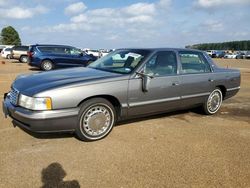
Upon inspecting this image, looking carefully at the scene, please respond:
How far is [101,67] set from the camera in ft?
19.8

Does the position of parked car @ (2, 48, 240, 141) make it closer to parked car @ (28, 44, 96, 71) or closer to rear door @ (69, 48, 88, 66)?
parked car @ (28, 44, 96, 71)

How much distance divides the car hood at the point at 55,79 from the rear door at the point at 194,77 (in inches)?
63.4

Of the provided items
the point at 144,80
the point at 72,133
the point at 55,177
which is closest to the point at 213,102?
the point at 144,80

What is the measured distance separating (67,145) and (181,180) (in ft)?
6.20

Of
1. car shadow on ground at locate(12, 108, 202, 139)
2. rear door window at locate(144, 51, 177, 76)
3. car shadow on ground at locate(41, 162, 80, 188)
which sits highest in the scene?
rear door window at locate(144, 51, 177, 76)

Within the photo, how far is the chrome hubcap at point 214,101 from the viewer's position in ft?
22.8

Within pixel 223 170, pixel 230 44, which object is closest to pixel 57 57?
pixel 223 170

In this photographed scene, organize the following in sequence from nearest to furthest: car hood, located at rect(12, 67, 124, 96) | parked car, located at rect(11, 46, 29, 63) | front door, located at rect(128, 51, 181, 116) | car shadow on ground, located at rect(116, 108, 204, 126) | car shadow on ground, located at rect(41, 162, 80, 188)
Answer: car shadow on ground, located at rect(41, 162, 80, 188), car hood, located at rect(12, 67, 124, 96), front door, located at rect(128, 51, 181, 116), car shadow on ground, located at rect(116, 108, 204, 126), parked car, located at rect(11, 46, 29, 63)

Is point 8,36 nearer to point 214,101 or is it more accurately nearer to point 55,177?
point 214,101

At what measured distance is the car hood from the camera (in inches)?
184

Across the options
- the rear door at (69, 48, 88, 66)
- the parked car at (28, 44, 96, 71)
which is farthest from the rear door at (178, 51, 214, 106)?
the rear door at (69, 48, 88, 66)

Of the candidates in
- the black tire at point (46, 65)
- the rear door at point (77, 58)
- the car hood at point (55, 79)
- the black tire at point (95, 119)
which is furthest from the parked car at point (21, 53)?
the black tire at point (95, 119)

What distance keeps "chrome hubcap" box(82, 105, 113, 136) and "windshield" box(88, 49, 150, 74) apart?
0.84 metres

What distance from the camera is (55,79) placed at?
5.00 meters
